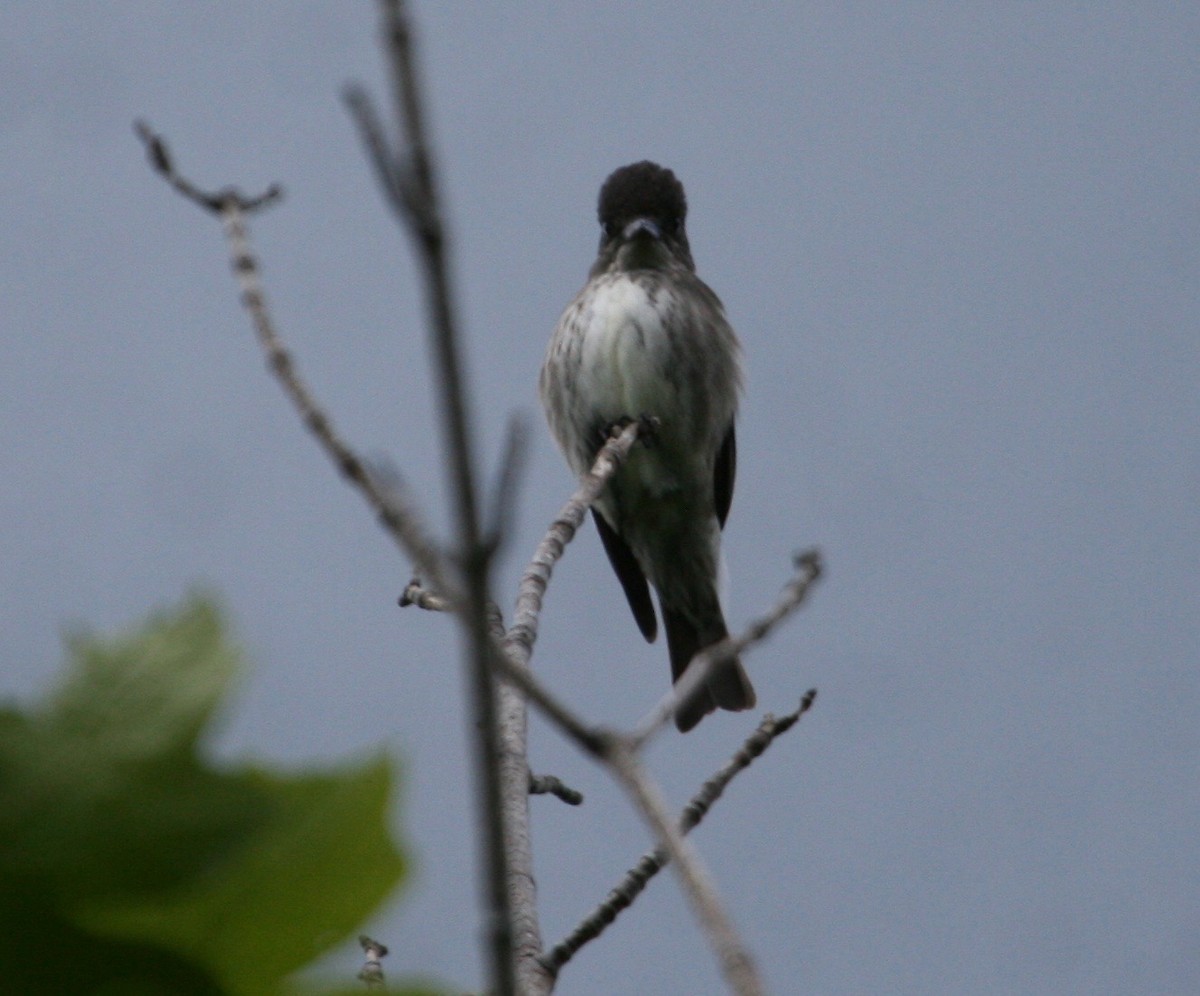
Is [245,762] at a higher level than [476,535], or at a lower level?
lower

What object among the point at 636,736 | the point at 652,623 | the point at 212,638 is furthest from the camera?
the point at 652,623

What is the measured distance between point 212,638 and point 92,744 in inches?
2.5

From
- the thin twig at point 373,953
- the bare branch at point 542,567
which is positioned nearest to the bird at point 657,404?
the bare branch at point 542,567

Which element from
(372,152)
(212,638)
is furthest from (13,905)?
(372,152)

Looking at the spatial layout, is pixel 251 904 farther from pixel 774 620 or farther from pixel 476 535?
pixel 774 620

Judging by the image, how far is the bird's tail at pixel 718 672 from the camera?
6.89 meters

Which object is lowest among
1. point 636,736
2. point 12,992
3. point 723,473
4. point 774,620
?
point 12,992

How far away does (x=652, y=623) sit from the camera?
7.64 meters

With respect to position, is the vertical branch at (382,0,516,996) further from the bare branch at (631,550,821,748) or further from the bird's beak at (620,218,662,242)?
the bird's beak at (620,218,662,242)

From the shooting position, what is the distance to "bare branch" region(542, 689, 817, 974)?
2.35 metres

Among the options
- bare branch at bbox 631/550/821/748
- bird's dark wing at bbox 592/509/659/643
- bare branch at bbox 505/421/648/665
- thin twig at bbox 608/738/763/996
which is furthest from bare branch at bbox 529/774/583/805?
bird's dark wing at bbox 592/509/659/643

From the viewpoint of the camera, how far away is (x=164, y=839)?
65cm

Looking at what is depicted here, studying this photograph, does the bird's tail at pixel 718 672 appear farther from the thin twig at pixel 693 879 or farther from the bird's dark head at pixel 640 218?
the thin twig at pixel 693 879

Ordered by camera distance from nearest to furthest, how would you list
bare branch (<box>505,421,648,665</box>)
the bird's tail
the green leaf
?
the green leaf < bare branch (<box>505,421,648,665</box>) < the bird's tail
